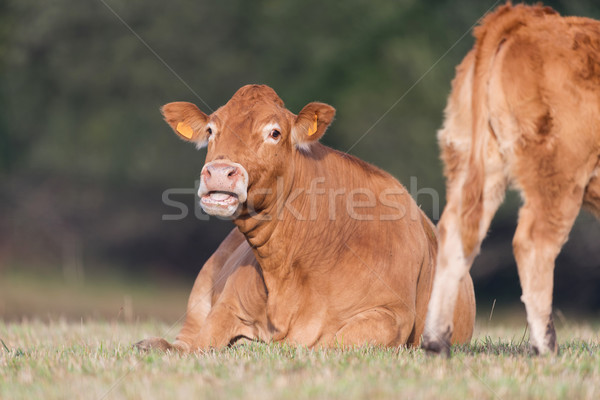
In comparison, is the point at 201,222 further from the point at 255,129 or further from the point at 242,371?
the point at 242,371

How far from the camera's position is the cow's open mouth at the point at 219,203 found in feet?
17.0

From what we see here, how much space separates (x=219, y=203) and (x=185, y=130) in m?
1.31

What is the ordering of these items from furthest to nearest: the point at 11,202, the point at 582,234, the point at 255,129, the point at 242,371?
the point at 11,202 < the point at 582,234 < the point at 255,129 < the point at 242,371

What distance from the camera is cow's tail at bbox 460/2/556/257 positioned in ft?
15.0

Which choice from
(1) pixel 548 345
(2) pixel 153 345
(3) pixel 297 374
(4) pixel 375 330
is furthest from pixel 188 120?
(1) pixel 548 345

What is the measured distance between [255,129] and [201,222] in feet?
42.3

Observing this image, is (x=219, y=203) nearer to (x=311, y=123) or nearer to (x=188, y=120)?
(x=311, y=123)

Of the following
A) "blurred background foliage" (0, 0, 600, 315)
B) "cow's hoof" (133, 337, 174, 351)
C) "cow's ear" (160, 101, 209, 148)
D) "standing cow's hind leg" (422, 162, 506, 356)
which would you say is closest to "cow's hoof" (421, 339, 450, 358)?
"standing cow's hind leg" (422, 162, 506, 356)

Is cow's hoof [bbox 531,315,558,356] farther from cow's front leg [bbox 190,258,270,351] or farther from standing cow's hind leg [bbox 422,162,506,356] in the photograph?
cow's front leg [bbox 190,258,270,351]

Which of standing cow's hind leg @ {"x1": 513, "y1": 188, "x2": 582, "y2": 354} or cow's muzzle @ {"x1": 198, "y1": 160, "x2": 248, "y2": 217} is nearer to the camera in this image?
standing cow's hind leg @ {"x1": 513, "y1": 188, "x2": 582, "y2": 354}

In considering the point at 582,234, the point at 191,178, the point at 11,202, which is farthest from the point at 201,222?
the point at 582,234

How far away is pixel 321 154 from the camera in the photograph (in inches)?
247

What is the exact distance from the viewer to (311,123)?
5.98 m

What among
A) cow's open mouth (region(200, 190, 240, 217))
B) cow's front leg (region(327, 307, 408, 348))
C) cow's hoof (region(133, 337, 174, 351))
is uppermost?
cow's open mouth (region(200, 190, 240, 217))
